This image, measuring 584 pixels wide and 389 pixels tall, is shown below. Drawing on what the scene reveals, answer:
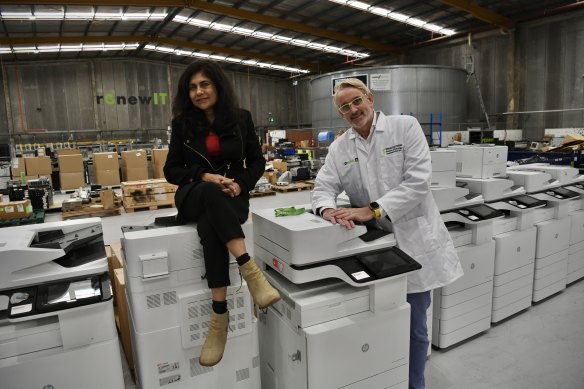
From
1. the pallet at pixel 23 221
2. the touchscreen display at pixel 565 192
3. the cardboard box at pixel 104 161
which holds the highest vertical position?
the cardboard box at pixel 104 161

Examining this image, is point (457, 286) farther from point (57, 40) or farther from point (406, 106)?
point (57, 40)

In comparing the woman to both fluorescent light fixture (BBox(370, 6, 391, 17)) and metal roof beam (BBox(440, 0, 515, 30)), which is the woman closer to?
metal roof beam (BBox(440, 0, 515, 30))

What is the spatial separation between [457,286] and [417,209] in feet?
3.55

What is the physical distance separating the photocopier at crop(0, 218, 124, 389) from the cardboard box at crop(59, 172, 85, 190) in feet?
28.6

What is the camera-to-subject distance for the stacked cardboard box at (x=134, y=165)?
9508 millimetres

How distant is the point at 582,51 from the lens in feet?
33.5

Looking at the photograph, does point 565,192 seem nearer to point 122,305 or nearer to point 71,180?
point 122,305

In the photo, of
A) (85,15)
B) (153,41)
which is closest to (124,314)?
(85,15)

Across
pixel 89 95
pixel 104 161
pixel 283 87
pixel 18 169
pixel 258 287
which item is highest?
pixel 283 87

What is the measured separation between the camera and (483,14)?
1037cm

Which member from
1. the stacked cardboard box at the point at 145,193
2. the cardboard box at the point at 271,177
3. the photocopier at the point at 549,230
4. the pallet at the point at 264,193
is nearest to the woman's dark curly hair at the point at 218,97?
the photocopier at the point at 549,230

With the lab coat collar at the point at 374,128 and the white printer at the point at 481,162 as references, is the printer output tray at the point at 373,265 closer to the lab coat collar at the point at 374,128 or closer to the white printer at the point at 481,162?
the lab coat collar at the point at 374,128

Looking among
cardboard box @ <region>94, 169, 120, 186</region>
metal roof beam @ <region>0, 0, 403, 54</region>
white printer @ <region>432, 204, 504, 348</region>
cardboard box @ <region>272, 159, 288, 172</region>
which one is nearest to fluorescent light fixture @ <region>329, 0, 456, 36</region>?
metal roof beam @ <region>0, 0, 403, 54</region>

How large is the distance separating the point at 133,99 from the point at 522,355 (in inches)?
651
